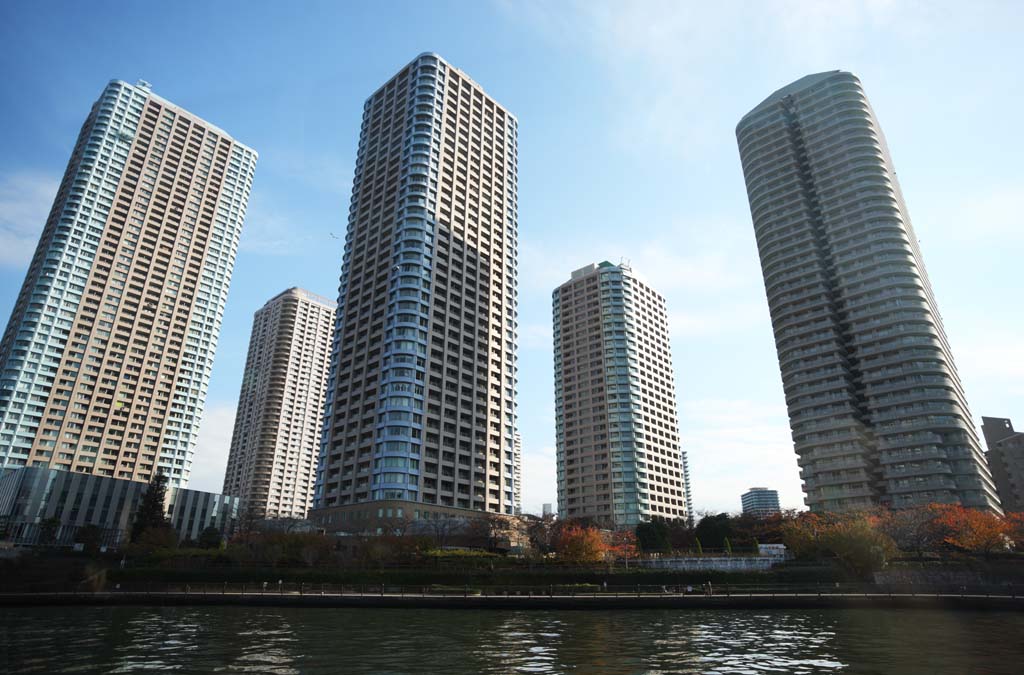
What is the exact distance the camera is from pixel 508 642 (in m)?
Answer: 31.1

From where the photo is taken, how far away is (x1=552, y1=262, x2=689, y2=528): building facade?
15562 centimetres

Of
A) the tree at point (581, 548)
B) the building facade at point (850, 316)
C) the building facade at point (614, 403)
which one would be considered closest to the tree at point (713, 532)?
the tree at point (581, 548)

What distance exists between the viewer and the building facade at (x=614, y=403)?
15562 cm

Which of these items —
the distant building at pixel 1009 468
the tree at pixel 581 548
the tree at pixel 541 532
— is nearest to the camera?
the tree at pixel 581 548

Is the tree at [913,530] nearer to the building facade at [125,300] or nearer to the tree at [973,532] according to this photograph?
the tree at [973,532]

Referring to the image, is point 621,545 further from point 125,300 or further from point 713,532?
point 125,300

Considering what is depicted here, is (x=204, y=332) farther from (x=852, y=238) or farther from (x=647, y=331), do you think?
(x=852, y=238)

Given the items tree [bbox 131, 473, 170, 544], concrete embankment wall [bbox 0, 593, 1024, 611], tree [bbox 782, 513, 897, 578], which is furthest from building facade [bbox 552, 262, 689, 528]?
concrete embankment wall [bbox 0, 593, 1024, 611]

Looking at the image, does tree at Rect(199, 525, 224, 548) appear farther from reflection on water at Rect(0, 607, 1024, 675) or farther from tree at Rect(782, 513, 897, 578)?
tree at Rect(782, 513, 897, 578)

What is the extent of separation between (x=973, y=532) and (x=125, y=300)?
177 metres

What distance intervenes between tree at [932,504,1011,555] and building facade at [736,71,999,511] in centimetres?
2263

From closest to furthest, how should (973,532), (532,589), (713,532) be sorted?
(532,589) → (973,532) → (713,532)

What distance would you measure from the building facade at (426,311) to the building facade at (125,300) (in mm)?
56165

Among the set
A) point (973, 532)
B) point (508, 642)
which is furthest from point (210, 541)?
point (973, 532)
